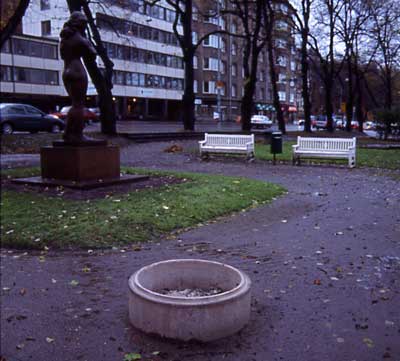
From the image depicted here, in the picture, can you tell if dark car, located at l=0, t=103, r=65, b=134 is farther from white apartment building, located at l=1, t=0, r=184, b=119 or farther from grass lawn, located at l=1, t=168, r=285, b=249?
white apartment building, located at l=1, t=0, r=184, b=119

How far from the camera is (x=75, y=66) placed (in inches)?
429

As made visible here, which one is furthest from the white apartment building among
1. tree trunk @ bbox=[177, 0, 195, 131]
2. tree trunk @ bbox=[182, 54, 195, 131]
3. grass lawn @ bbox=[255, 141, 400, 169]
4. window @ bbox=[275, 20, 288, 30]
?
grass lawn @ bbox=[255, 141, 400, 169]

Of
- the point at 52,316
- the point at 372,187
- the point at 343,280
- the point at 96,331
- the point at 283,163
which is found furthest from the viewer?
the point at 283,163

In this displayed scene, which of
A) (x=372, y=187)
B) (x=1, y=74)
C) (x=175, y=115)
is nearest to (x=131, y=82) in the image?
(x=175, y=115)

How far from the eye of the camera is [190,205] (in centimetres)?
873

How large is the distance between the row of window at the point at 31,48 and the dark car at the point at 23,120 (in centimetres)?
2768

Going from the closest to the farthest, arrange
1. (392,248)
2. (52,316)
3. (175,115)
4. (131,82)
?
(52,316)
(392,248)
(131,82)
(175,115)

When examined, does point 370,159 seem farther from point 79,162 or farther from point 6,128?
point 6,128

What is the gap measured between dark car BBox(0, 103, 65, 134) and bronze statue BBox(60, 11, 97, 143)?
55.2ft

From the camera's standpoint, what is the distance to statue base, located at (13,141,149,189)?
Result: 10.5 metres

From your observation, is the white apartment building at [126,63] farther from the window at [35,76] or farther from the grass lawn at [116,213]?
the grass lawn at [116,213]

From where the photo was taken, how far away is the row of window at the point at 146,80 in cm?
6450

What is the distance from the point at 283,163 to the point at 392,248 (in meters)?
11.4

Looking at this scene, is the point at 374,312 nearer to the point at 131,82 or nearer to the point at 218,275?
the point at 218,275
